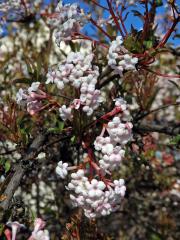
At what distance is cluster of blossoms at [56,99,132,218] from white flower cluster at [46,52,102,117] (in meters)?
0.08

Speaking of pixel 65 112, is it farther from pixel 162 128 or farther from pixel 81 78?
pixel 162 128

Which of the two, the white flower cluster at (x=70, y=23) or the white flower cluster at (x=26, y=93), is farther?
the white flower cluster at (x=70, y=23)

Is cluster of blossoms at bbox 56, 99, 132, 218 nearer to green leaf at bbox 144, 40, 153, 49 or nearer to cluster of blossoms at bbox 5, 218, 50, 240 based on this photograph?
cluster of blossoms at bbox 5, 218, 50, 240

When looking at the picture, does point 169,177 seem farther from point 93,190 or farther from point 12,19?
point 93,190

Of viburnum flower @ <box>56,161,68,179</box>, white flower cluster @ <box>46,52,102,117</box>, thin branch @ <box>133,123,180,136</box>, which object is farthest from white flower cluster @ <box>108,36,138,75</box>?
thin branch @ <box>133,123,180,136</box>

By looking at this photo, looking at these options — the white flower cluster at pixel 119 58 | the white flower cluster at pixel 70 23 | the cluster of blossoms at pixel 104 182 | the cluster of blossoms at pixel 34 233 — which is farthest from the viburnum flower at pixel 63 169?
the white flower cluster at pixel 70 23

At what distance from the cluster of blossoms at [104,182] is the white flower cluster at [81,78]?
0.08 meters

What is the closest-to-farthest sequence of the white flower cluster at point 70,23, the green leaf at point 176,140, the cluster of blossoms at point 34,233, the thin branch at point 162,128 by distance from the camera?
the cluster of blossoms at point 34,233, the white flower cluster at point 70,23, the green leaf at point 176,140, the thin branch at point 162,128

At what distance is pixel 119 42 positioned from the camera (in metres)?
1.30

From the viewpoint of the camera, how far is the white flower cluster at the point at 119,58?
1300 mm

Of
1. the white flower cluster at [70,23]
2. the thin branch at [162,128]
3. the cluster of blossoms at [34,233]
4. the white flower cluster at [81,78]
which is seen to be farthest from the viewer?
the thin branch at [162,128]

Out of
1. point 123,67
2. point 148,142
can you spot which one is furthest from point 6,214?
point 148,142

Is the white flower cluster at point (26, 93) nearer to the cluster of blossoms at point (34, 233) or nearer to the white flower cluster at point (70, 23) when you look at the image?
the white flower cluster at point (70, 23)

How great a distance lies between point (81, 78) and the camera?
125 cm
